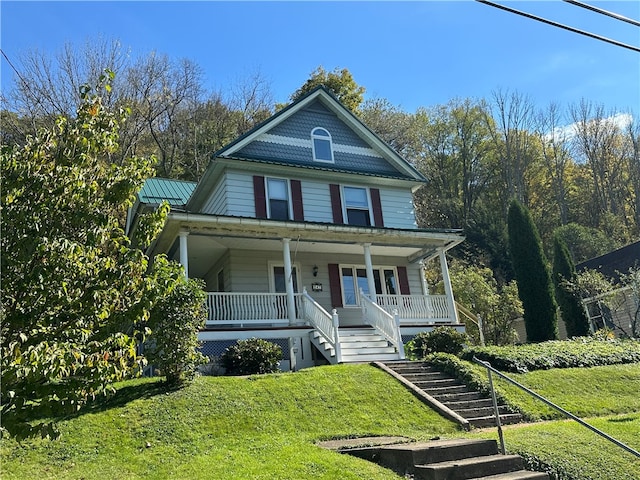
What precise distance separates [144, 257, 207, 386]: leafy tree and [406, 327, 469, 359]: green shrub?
21.0 feet

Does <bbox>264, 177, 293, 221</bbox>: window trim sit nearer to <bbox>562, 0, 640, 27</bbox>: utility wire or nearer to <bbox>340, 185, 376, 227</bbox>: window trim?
<bbox>340, 185, 376, 227</bbox>: window trim

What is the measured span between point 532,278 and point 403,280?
18.4 feet

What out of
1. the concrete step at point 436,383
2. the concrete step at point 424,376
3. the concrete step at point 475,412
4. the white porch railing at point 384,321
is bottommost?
the concrete step at point 475,412

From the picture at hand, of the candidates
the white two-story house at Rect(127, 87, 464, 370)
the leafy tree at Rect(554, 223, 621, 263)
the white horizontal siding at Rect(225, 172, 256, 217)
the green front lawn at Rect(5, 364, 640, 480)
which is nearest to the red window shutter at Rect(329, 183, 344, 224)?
the white two-story house at Rect(127, 87, 464, 370)

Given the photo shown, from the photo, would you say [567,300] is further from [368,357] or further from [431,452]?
[431,452]

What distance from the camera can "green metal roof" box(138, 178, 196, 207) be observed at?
20536 mm

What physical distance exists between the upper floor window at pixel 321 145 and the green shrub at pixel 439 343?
797cm

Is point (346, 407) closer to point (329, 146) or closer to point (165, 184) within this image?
point (329, 146)

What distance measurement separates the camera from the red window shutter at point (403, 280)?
19.6 metres

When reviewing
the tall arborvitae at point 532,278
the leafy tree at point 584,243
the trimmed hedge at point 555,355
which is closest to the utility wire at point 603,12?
the trimmed hedge at point 555,355

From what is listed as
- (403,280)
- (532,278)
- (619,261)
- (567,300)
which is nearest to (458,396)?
(403,280)

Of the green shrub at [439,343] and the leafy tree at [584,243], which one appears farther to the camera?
the leafy tree at [584,243]

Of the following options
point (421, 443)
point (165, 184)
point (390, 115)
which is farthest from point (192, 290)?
point (390, 115)

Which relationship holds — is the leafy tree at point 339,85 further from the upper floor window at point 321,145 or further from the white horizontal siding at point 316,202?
the white horizontal siding at point 316,202
